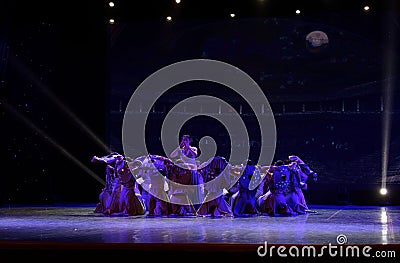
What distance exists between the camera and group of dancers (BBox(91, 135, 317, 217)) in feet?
28.5

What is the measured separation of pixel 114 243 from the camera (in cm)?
441

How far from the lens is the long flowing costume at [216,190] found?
863 cm

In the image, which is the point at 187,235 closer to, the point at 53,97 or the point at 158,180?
the point at 158,180

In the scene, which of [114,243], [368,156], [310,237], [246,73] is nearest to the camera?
[114,243]

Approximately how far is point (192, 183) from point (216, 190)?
427mm

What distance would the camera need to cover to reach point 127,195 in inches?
353

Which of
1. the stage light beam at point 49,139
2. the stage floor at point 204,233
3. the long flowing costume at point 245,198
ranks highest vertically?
the stage light beam at point 49,139

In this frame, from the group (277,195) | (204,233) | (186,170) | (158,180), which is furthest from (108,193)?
(204,233)

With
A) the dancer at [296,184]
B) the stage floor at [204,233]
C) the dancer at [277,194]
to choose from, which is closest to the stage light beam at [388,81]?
the dancer at [296,184]

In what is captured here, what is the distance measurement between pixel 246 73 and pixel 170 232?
20.1 feet

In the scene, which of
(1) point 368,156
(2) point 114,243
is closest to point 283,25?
(1) point 368,156

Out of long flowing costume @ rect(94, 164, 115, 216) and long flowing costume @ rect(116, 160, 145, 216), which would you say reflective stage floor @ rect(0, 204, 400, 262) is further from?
long flowing costume @ rect(94, 164, 115, 216)

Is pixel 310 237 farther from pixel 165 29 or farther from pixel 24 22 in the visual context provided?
pixel 24 22

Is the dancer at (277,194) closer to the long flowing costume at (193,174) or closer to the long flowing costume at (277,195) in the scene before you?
the long flowing costume at (277,195)
